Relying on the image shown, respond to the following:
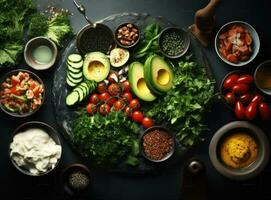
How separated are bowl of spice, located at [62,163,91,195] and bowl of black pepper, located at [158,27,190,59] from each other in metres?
1.20

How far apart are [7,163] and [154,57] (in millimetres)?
1595

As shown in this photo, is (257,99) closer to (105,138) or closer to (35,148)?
(105,138)

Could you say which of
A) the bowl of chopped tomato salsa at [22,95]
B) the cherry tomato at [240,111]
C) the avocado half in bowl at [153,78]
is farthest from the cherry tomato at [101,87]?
the cherry tomato at [240,111]

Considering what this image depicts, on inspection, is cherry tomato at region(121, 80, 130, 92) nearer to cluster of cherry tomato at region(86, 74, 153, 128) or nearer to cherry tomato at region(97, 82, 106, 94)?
cluster of cherry tomato at region(86, 74, 153, 128)

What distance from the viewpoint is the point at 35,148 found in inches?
178

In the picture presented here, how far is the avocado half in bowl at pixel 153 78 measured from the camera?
4.50 metres

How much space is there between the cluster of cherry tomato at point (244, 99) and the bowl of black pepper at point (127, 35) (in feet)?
2.79

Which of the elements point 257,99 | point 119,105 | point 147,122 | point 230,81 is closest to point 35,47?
point 119,105

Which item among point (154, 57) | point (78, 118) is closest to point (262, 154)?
point (154, 57)

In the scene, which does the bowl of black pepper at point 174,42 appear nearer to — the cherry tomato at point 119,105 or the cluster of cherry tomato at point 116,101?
the cluster of cherry tomato at point 116,101

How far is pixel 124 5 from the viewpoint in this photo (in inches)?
189

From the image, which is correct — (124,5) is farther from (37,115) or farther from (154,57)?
(37,115)

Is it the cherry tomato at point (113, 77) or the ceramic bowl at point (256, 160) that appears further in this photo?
the cherry tomato at point (113, 77)

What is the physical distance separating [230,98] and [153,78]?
68cm
